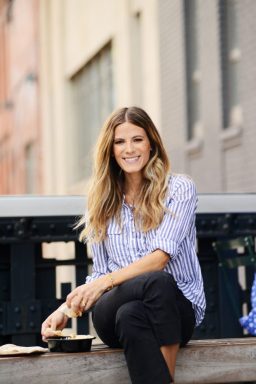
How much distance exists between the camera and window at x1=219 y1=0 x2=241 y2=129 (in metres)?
11.3

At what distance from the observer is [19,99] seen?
83.3 feet

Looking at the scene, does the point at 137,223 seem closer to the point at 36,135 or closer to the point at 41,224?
the point at 41,224

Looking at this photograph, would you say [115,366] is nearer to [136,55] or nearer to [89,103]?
[136,55]

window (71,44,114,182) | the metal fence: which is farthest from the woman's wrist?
window (71,44,114,182)

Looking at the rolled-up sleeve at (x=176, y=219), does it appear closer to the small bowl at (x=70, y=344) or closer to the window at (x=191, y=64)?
the small bowl at (x=70, y=344)

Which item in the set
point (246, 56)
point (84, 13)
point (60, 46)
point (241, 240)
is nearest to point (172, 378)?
point (241, 240)

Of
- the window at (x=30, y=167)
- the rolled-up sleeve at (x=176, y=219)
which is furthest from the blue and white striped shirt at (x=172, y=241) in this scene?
the window at (x=30, y=167)

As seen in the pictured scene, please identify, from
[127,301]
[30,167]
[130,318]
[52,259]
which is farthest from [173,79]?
[30,167]

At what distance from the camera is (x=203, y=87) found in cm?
1202

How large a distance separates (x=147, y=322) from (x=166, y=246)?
1.18 feet

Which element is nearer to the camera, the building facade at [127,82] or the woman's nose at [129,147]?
the woman's nose at [129,147]

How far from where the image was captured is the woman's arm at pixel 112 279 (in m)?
4.72

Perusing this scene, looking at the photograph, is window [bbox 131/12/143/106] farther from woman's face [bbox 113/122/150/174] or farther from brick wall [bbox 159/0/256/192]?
woman's face [bbox 113/122/150/174]

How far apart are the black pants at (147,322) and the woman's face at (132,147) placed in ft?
1.77
